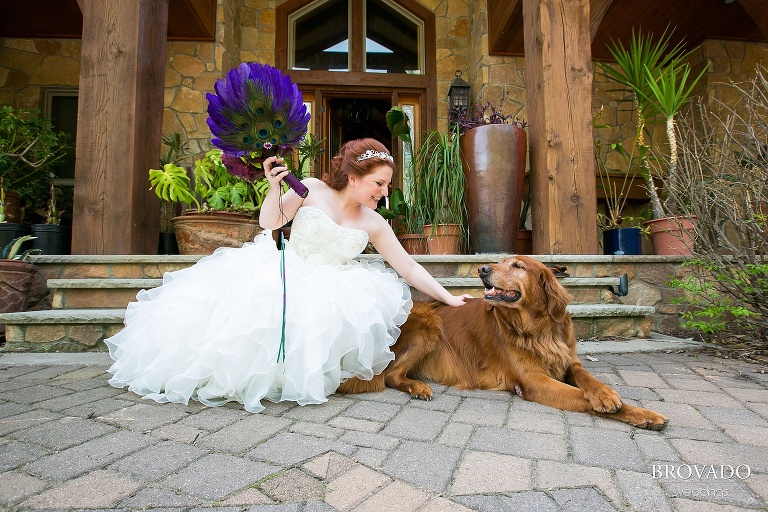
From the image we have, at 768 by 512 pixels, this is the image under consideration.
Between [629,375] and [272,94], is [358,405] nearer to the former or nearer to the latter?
[272,94]

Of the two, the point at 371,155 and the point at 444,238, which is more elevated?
the point at 371,155

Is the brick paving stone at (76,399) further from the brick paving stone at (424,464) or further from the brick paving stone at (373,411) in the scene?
the brick paving stone at (424,464)

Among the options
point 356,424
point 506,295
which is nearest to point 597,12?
point 506,295

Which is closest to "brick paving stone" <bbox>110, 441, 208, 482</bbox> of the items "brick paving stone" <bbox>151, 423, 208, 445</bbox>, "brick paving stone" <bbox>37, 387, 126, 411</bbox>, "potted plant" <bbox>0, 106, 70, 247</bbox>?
"brick paving stone" <bbox>151, 423, 208, 445</bbox>

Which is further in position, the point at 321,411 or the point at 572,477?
the point at 321,411

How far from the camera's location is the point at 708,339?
125 inches

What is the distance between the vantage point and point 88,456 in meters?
1.27

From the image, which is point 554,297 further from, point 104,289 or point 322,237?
point 104,289

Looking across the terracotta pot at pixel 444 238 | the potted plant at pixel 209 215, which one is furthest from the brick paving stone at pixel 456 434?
the potted plant at pixel 209 215

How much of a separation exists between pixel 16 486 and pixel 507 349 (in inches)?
71.5

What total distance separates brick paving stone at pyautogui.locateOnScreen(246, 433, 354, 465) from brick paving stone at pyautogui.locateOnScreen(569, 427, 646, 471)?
0.74 m

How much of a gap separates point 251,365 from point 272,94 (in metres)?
1.11

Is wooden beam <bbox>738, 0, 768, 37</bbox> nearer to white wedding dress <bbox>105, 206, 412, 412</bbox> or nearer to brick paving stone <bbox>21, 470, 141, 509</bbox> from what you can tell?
white wedding dress <bbox>105, 206, 412, 412</bbox>

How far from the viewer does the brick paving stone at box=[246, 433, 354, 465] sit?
127 centimetres
